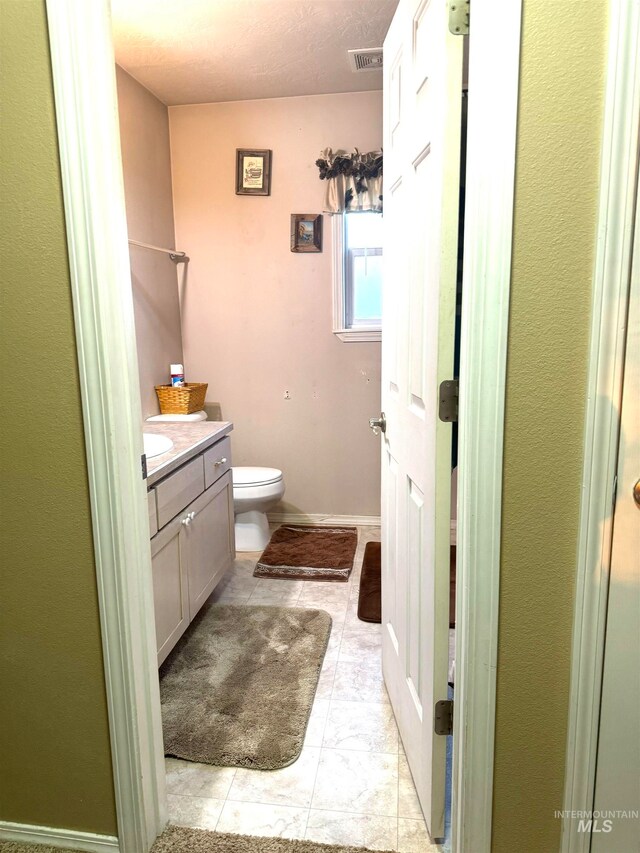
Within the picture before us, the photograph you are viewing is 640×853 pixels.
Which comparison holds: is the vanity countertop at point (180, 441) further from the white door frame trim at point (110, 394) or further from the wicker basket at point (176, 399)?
the white door frame trim at point (110, 394)

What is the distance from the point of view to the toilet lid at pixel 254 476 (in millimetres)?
3129

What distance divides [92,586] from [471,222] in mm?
1128

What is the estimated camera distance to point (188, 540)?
2227 mm

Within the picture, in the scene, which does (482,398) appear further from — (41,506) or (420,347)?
(41,506)

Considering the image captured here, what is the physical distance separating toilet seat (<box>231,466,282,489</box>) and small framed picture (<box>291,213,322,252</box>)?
4.37 ft

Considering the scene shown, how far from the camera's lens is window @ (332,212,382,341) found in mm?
3400

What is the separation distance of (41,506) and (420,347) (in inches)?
37.9

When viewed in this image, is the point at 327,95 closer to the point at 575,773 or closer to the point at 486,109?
the point at 486,109

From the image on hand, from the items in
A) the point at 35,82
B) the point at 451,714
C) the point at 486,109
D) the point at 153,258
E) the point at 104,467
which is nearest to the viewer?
the point at 486,109

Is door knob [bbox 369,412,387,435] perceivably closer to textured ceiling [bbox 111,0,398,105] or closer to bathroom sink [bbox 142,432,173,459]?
bathroom sink [bbox 142,432,173,459]

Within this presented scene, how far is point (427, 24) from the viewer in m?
1.27

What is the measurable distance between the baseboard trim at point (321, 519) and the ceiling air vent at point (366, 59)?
2.47m

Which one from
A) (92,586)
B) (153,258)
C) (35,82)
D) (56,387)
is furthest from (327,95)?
(92,586)

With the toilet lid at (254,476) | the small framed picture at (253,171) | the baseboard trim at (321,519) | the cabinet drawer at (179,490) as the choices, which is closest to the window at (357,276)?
the small framed picture at (253,171)
